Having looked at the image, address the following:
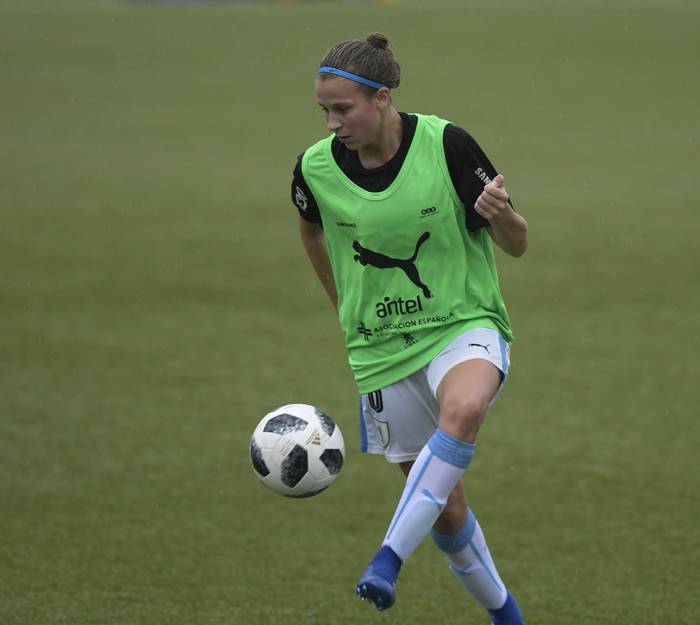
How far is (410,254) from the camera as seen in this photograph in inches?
186

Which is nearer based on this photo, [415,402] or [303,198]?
[415,402]

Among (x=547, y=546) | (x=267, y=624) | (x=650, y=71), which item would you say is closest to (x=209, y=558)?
(x=267, y=624)

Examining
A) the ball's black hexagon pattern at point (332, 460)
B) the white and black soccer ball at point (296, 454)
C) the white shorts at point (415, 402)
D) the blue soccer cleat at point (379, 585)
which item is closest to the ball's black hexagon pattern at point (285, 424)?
the white and black soccer ball at point (296, 454)

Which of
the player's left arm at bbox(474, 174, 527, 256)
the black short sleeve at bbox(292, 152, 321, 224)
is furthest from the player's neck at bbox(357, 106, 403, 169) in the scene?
the player's left arm at bbox(474, 174, 527, 256)

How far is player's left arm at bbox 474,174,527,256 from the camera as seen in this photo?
446cm

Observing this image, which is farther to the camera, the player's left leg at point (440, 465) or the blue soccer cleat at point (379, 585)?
the player's left leg at point (440, 465)

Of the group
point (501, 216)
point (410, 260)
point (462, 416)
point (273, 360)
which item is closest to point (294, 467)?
point (462, 416)

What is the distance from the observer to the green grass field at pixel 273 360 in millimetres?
5949

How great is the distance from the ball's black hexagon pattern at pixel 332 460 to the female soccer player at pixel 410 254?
0.20 metres

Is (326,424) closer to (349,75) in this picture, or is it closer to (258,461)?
(258,461)

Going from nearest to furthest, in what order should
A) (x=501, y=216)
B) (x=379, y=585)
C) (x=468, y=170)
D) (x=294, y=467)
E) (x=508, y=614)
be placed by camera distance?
1. (x=379, y=585)
2. (x=501, y=216)
3. (x=468, y=170)
4. (x=294, y=467)
5. (x=508, y=614)

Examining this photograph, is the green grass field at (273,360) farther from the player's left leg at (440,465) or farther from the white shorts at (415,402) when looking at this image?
the player's left leg at (440,465)

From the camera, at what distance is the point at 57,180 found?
17.2 meters

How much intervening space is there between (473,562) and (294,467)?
817 mm
